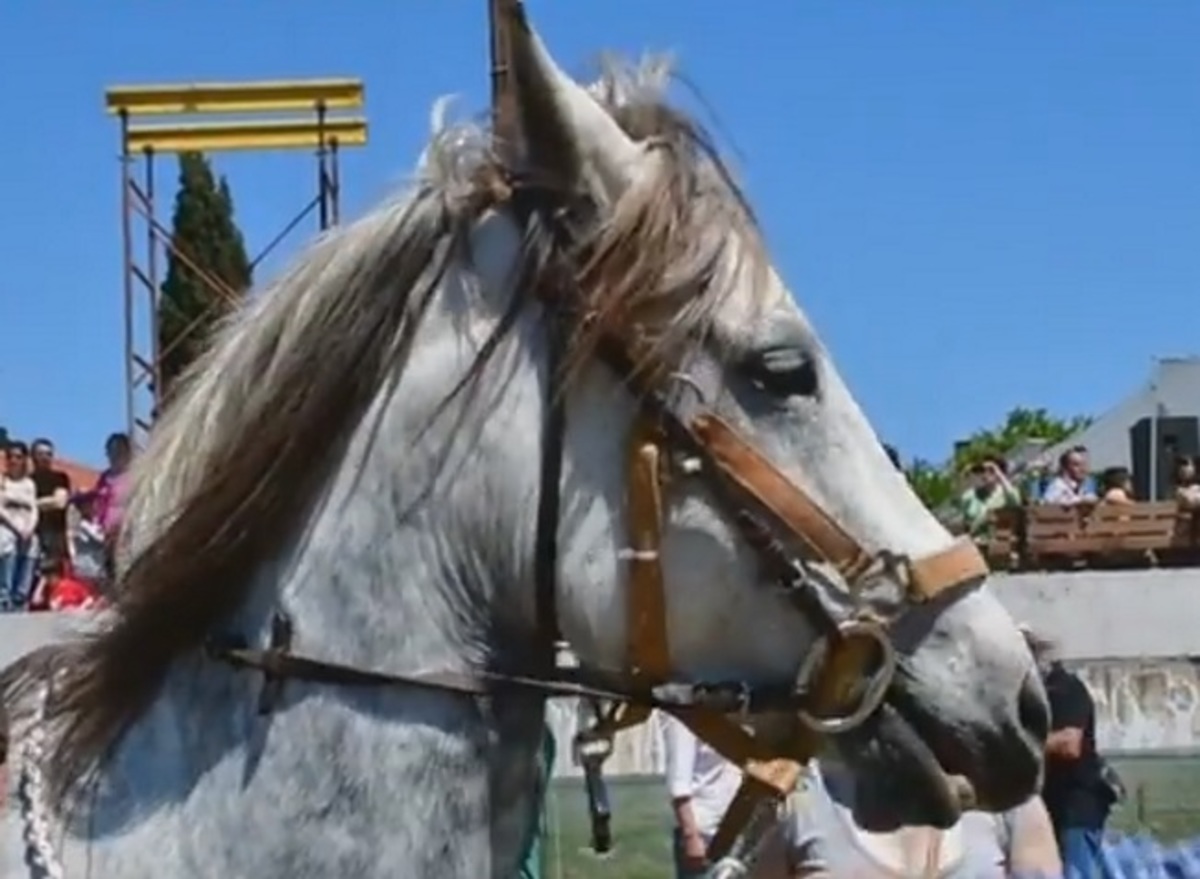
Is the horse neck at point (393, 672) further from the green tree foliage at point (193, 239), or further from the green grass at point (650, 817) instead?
the green tree foliage at point (193, 239)

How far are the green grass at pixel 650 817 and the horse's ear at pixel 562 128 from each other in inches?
241

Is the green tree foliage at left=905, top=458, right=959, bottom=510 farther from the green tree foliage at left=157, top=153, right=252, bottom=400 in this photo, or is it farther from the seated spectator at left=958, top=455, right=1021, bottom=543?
the green tree foliage at left=157, top=153, right=252, bottom=400

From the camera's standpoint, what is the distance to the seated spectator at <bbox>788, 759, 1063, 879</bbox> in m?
6.88

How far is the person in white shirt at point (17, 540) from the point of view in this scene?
13.4 m

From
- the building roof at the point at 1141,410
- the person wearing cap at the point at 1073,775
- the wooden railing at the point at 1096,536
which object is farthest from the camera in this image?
the building roof at the point at 1141,410

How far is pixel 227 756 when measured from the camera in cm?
321

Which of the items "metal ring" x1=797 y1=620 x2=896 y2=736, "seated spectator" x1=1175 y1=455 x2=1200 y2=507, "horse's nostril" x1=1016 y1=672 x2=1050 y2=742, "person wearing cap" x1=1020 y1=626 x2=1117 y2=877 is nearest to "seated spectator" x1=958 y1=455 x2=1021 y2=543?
"seated spectator" x1=1175 y1=455 x2=1200 y2=507

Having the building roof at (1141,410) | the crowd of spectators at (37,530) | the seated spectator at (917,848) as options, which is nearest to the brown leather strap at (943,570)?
the seated spectator at (917,848)

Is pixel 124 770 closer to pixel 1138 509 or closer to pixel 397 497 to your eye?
pixel 397 497

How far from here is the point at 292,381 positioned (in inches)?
129

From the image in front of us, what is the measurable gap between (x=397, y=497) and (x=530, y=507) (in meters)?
0.18

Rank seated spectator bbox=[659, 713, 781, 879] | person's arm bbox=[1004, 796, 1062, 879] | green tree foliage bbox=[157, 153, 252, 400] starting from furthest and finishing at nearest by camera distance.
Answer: green tree foliage bbox=[157, 153, 252, 400]
seated spectator bbox=[659, 713, 781, 879]
person's arm bbox=[1004, 796, 1062, 879]

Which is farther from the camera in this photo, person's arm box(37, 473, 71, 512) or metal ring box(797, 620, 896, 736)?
person's arm box(37, 473, 71, 512)

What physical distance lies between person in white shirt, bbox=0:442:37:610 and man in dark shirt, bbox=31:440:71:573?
124 mm
